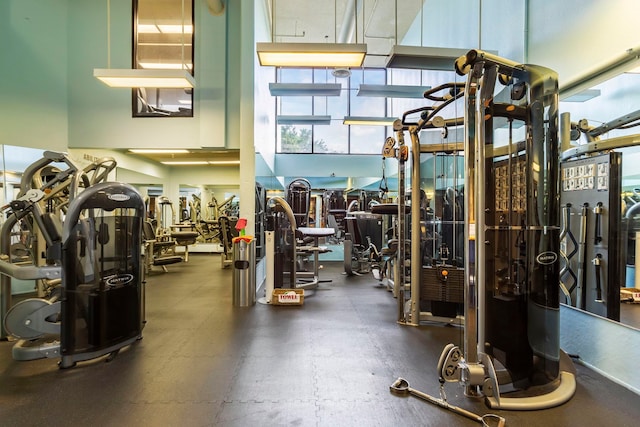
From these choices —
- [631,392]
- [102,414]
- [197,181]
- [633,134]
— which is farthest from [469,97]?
[197,181]

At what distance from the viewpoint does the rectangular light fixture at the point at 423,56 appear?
464 centimetres

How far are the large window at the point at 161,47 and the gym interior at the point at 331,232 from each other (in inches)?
5.7

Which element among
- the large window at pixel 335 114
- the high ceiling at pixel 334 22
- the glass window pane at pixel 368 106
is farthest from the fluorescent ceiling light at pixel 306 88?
the glass window pane at pixel 368 106

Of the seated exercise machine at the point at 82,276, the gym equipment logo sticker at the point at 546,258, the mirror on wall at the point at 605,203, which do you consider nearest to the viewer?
the gym equipment logo sticker at the point at 546,258

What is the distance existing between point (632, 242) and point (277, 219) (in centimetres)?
455

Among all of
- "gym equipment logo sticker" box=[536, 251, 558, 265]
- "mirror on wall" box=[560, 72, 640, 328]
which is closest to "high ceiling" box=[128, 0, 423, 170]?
"mirror on wall" box=[560, 72, 640, 328]

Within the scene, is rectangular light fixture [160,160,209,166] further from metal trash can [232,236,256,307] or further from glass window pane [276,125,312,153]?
metal trash can [232,236,256,307]

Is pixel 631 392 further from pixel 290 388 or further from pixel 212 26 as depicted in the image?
pixel 212 26

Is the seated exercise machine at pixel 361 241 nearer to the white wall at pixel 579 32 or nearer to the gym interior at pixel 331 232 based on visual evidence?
the gym interior at pixel 331 232

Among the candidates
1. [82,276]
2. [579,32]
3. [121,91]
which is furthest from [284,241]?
[579,32]

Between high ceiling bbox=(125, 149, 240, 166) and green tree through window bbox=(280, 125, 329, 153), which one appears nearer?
high ceiling bbox=(125, 149, 240, 166)

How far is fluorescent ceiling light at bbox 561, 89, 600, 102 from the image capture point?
3.08 meters

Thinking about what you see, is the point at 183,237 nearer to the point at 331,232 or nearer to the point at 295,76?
the point at 331,232

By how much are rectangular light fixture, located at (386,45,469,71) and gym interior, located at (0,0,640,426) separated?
48 millimetres
